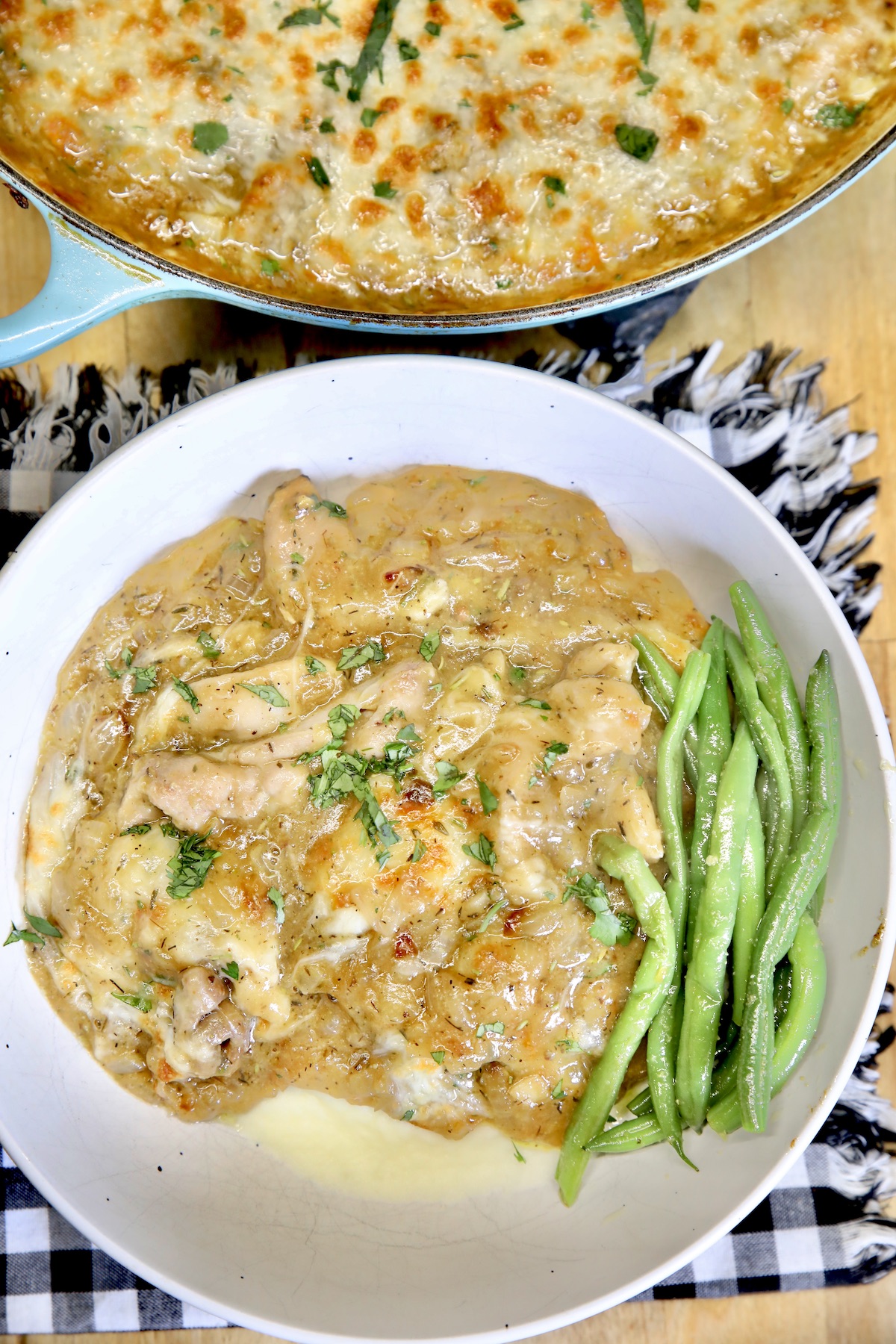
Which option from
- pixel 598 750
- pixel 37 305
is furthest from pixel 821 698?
pixel 37 305

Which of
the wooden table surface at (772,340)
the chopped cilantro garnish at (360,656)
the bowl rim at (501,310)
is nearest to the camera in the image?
the bowl rim at (501,310)

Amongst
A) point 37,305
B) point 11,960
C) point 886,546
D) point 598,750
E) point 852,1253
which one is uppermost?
point 37,305

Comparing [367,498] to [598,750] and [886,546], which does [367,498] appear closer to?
[598,750]

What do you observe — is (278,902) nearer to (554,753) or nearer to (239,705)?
(239,705)

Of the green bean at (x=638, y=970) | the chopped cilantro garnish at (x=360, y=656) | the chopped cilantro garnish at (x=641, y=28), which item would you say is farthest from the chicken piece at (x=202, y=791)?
the chopped cilantro garnish at (x=641, y=28)

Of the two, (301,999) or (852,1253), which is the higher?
(301,999)

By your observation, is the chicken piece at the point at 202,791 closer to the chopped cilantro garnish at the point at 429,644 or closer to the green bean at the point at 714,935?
the chopped cilantro garnish at the point at 429,644

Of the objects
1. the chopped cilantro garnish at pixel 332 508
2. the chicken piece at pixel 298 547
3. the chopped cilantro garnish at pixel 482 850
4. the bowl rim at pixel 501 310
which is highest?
the bowl rim at pixel 501 310

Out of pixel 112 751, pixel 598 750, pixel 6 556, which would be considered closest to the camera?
pixel 598 750
